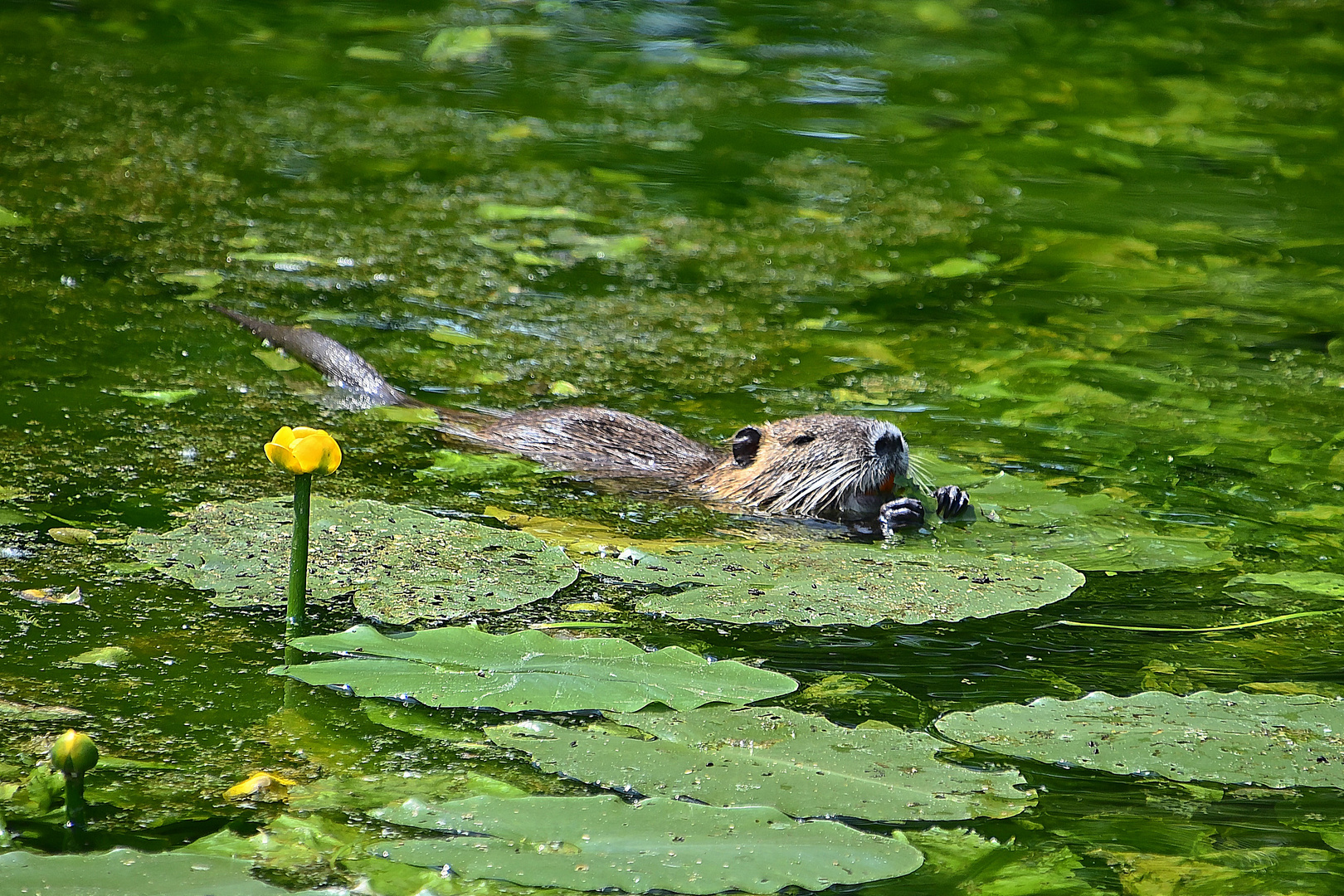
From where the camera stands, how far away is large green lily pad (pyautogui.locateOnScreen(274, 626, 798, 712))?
8.37ft

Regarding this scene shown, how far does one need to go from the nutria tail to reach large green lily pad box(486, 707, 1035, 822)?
89.4 inches

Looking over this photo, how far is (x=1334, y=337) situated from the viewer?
5570mm

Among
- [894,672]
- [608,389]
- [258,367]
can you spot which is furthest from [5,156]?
[894,672]

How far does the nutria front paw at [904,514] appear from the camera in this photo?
4115 mm

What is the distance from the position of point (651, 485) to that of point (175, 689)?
189 cm

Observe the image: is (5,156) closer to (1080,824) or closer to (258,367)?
(258,367)

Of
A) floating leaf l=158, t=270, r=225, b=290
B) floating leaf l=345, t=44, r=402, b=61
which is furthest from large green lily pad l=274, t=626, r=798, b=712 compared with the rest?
floating leaf l=345, t=44, r=402, b=61

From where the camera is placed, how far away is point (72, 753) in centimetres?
208

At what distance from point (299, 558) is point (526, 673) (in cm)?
45

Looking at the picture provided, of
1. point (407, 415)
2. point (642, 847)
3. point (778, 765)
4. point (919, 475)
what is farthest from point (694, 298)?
point (642, 847)

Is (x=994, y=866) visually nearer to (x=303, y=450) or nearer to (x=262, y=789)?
(x=262, y=789)

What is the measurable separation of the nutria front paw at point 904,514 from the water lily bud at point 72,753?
8.15 ft

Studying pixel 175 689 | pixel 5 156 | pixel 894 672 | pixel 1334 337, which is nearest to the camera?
pixel 175 689

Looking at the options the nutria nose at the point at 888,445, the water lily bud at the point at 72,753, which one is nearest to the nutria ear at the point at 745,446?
the nutria nose at the point at 888,445
